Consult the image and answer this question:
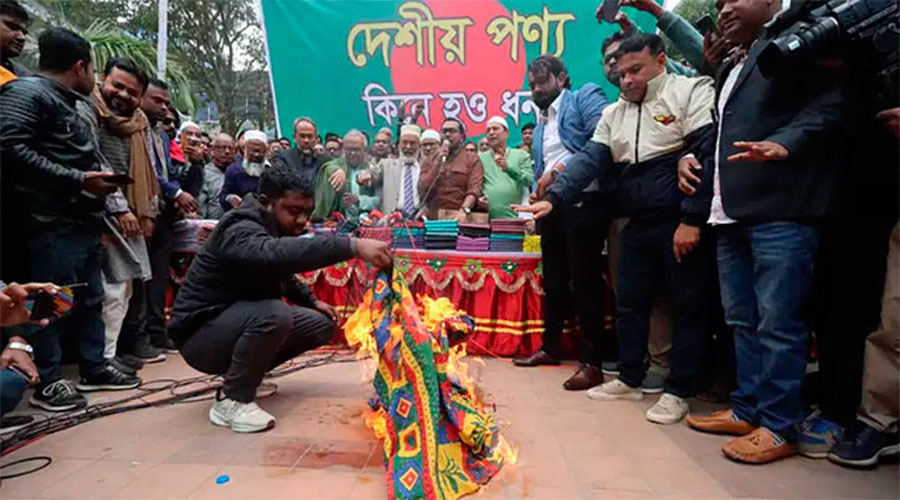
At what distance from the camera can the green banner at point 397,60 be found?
6.92 metres

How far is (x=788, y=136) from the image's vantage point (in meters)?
2.05

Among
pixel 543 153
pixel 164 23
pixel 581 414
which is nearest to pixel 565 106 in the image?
pixel 543 153

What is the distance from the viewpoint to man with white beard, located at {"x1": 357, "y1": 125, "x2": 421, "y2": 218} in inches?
202

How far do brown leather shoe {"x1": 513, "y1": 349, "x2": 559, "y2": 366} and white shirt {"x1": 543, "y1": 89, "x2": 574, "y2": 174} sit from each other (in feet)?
4.19

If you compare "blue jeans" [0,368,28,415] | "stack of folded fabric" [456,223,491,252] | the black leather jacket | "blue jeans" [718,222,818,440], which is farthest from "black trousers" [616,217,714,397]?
the black leather jacket

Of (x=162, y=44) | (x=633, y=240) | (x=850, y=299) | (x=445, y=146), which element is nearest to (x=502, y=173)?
(x=445, y=146)

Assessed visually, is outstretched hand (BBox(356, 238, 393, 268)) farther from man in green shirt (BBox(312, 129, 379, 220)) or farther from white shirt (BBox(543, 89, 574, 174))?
man in green shirt (BBox(312, 129, 379, 220))

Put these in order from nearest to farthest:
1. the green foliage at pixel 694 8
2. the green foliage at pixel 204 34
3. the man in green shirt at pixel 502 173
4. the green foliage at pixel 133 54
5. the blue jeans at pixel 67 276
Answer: the blue jeans at pixel 67 276 → the man in green shirt at pixel 502 173 → the green foliage at pixel 133 54 → the green foliage at pixel 694 8 → the green foliage at pixel 204 34

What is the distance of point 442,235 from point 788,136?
2.46 m

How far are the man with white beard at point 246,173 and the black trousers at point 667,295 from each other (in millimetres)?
3481

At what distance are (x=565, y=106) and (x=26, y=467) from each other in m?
3.41

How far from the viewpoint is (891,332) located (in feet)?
6.49

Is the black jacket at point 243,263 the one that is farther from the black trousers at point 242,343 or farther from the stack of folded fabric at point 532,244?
the stack of folded fabric at point 532,244

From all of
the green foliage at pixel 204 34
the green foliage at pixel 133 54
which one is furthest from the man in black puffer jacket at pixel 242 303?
the green foliage at pixel 204 34
